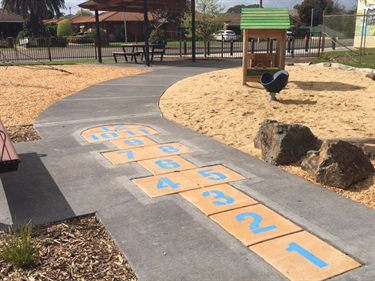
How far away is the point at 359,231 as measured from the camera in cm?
370

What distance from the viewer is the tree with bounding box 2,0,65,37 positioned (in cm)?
4412

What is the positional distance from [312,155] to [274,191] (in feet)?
3.11

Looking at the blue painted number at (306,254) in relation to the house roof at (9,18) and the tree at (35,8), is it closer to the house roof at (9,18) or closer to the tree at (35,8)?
the tree at (35,8)

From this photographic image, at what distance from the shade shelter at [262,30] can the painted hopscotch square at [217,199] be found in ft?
25.5

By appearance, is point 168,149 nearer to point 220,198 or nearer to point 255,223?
point 220,198

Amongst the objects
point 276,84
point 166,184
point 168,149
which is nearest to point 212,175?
point 166,184

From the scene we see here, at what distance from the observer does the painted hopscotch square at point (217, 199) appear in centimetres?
421

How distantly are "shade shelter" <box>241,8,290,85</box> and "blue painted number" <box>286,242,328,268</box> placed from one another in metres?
9.04

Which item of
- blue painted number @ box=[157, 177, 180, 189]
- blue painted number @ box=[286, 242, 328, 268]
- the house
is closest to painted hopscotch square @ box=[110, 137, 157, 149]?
blue painted number @ box=[157, 177, 180, 189]

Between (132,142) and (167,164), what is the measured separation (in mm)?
1310

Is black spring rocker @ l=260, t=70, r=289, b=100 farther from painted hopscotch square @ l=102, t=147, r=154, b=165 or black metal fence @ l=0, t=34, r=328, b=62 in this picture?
black metal fence @ l=0, t=34, r=328, b=62

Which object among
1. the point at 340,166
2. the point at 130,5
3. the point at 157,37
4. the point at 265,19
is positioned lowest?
the point at 340,166

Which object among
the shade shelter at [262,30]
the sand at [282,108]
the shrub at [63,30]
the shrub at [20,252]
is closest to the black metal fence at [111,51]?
the shade shelter at [262,30]

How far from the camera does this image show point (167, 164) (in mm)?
5598
